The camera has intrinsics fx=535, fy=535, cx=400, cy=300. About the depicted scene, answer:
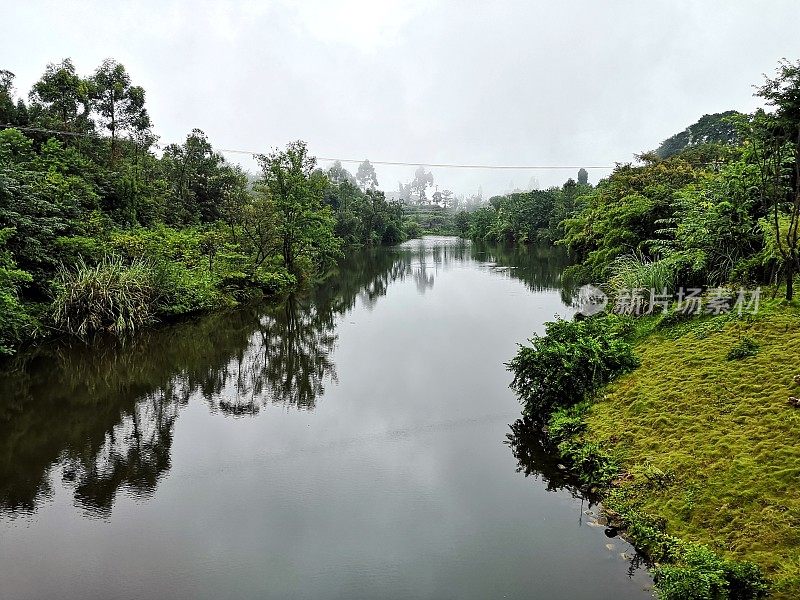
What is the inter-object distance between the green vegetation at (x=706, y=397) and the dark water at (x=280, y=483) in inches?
19.8

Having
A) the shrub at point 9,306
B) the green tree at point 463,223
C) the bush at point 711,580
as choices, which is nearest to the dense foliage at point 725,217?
the bush at point 711,580

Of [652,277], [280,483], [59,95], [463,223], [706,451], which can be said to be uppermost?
[59,95]

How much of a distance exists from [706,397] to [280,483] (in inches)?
194

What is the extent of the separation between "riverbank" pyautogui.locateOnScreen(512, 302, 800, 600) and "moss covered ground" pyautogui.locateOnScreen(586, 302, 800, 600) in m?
0.01

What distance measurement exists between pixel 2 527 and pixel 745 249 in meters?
11.2

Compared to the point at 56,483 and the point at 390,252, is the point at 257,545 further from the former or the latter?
the point at 390,252

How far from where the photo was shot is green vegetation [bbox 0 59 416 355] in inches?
471

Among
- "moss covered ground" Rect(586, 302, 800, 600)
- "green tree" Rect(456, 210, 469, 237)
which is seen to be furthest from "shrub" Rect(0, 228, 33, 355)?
"green tree" Rect(456, 210, 469, 237)

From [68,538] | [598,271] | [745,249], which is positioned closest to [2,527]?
[68,538]

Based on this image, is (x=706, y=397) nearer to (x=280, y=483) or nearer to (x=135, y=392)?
(x=280, y=483)

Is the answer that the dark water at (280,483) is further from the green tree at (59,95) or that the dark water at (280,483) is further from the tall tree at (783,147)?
the green tree at (59,95)

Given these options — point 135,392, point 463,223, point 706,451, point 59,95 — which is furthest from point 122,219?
point 463,223

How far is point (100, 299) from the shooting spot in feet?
39.9

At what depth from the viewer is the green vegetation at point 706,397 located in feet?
13.6
